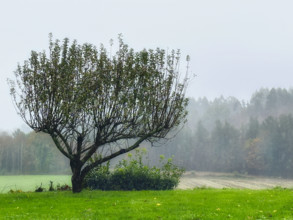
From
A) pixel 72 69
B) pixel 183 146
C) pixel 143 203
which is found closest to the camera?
pixel 143 203

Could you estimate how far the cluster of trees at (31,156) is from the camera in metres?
93.1

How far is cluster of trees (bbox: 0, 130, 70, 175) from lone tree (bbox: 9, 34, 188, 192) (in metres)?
73.8

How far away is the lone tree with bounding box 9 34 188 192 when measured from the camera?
21.2 m

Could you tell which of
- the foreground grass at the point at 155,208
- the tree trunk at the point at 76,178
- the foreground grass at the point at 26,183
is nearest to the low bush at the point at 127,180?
the tree trunk at the point at 76,178

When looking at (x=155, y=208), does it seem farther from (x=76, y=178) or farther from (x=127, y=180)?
(x=127, y=180)

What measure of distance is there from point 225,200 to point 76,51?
14789 millimetres

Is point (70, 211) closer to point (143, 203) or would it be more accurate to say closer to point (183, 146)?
point (143, 203)

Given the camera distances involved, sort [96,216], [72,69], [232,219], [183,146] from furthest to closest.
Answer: [183,146] < [72,69] < [96,216] < [232,219]

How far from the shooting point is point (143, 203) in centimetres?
1689

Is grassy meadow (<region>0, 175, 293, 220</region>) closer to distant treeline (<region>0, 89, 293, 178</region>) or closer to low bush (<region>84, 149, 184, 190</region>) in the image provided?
low bush (<region>84, 149, 184, 190</region>)

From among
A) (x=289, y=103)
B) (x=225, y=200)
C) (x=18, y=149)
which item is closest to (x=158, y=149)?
(x=18, y=149)

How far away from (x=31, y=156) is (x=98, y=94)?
8083 cm

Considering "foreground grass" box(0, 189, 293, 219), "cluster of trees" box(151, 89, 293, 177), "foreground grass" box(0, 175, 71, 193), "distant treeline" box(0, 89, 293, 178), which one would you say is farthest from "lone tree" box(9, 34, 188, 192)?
"cluster of trees" box(151, 89, 293, 177)

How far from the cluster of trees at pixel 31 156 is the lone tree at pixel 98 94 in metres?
73.8
